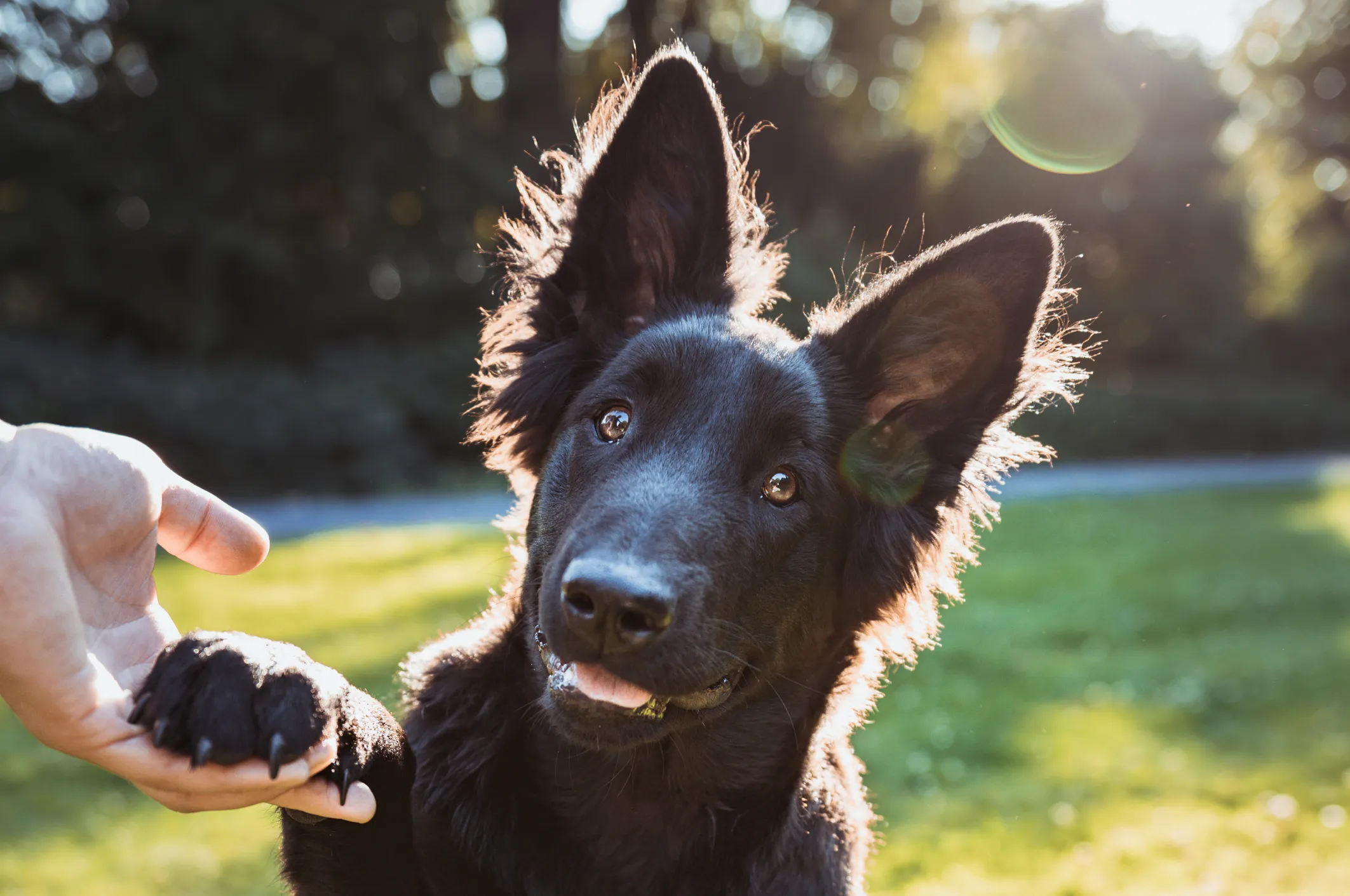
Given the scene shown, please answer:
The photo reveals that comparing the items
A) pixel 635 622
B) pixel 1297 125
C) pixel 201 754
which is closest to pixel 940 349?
pixel 635 622

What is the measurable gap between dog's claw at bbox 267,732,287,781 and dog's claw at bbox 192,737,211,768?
115 mm

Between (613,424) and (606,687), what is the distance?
0.93 m

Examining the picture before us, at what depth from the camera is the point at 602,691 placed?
298cm

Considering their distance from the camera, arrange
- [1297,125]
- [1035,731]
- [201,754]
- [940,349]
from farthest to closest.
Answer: [1297,125]
[1035,731]
[940,349]
[201,754]

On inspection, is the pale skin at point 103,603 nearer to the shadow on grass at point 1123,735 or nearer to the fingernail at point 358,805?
the fingernail at point 358,805

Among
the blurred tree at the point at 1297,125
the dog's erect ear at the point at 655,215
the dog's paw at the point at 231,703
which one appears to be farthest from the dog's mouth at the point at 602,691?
the blurred tree at the point at 1297,125

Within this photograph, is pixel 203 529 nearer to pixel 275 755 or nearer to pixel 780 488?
pixel 275 755

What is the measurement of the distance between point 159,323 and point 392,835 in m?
20.5

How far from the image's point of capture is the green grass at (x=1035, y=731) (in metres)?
5.23

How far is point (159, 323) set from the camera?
68.0ft

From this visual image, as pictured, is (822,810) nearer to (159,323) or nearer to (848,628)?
(848,628)

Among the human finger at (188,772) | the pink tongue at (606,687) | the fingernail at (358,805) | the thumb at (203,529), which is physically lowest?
the human finger at (188,772)

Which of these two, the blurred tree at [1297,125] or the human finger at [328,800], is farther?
the blurred tree at [1297,125]

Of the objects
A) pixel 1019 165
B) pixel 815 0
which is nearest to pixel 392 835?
pixel 1019 165
